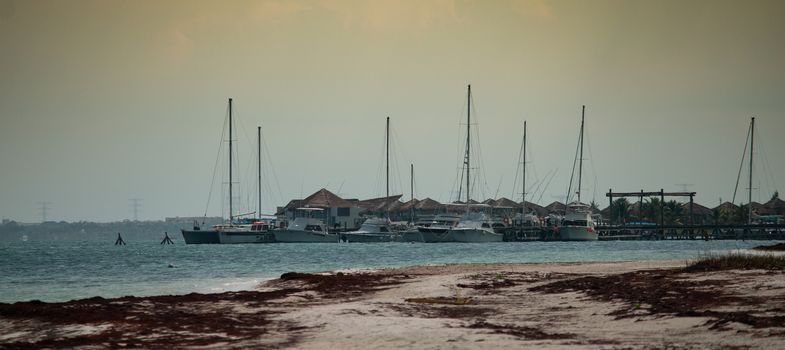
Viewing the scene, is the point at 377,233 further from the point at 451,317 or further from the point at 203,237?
the point at 451,317

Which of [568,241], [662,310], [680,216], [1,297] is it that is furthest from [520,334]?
[680,216]

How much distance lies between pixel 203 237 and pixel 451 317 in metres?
120

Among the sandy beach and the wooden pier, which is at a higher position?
the wooden pier

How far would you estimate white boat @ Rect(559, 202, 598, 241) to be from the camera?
139 m

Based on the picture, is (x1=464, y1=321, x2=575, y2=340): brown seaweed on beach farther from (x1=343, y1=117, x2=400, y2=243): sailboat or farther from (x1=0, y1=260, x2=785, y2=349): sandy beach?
(x1=343, y1=117, x2=400, y2=243): sailboat

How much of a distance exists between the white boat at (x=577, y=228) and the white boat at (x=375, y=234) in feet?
72.9

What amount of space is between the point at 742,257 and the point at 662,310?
10.9 meters

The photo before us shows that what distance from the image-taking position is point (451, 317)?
21391 millimetres

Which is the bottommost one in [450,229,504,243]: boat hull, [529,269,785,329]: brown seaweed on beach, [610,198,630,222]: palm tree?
[529,269,785,329]: brown seaweed on beach

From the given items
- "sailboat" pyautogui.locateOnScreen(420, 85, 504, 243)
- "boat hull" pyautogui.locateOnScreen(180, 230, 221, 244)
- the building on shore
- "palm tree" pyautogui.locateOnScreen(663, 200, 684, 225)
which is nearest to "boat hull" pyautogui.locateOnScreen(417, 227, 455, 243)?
"sailboat" pyautogui.locateOnScreen(420, 85, 504, 243)

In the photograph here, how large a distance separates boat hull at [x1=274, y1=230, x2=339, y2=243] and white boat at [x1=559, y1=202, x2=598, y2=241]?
30742 mm

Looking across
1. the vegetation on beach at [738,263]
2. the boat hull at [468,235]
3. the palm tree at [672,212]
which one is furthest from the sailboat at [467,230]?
the vegetation on beach at [738,263]

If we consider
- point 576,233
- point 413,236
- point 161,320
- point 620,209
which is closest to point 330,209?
point 413,236

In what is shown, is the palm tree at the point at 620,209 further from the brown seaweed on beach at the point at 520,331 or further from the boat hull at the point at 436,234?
the brown seaweed on beach at the point at 520,331
